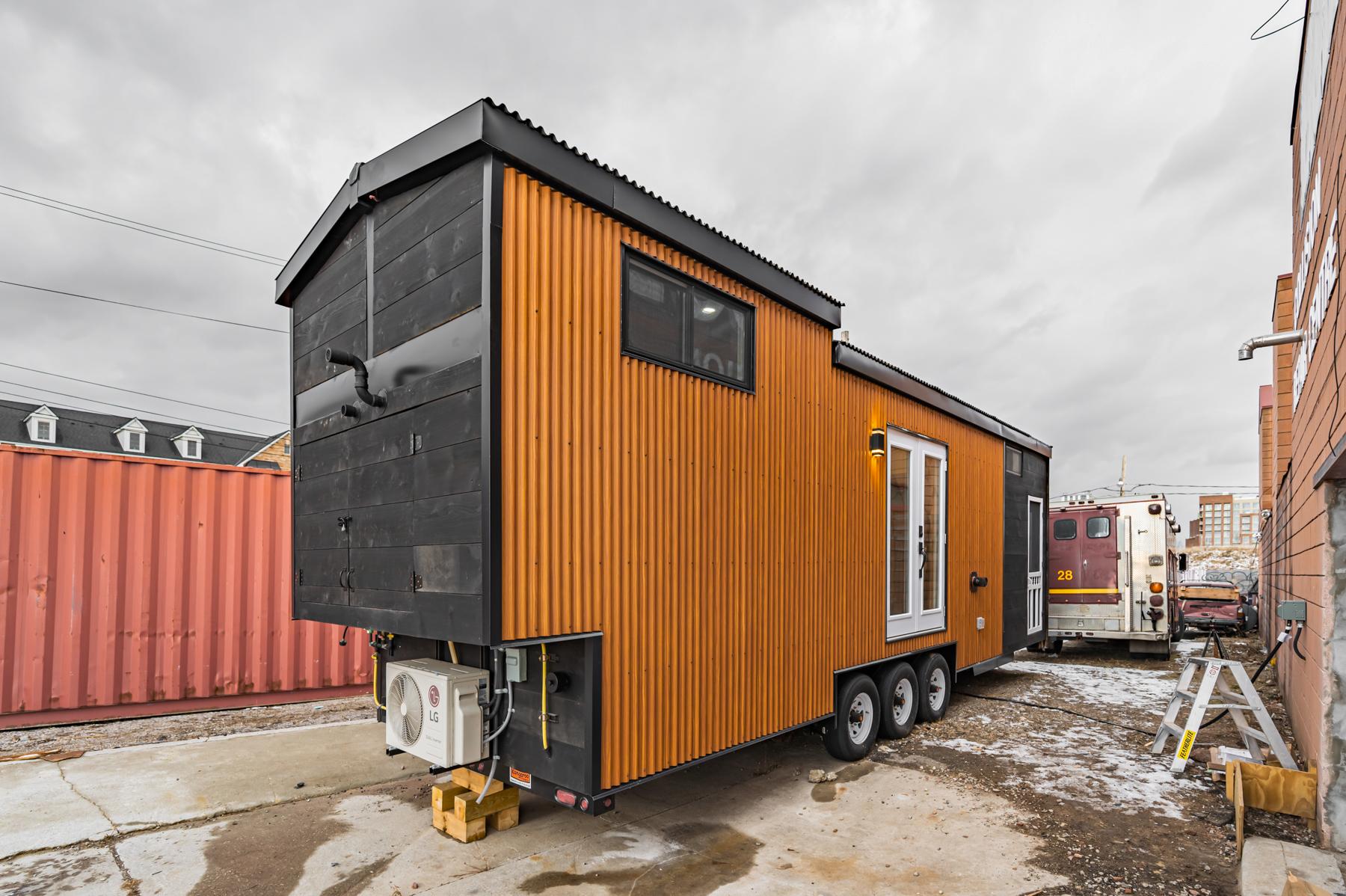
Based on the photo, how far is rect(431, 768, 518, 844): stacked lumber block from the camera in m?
4.09

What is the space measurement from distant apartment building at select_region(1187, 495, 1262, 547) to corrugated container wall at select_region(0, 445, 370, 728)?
150 ft

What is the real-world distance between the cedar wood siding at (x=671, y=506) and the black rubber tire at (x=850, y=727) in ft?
0.87

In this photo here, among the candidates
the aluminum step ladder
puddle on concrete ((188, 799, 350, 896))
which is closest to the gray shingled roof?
puddle on concrete ((188, 799, 350, 896))

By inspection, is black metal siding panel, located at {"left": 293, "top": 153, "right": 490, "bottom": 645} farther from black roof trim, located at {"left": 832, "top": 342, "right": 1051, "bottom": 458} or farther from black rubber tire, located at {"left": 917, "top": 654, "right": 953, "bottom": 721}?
black rubber tire, located at {"left": 917, "top": 654, "right": 953, "bottom": 721}

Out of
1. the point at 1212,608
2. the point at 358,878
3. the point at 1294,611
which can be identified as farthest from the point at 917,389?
the point at 1212,608

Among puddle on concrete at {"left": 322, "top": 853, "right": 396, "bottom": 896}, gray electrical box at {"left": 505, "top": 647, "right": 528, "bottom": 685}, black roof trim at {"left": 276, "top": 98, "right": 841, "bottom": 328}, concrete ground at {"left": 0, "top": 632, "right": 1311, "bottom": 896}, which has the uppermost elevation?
black roof trim at {"left": 276, "top": 98, "right": 841, "bottom": 328}

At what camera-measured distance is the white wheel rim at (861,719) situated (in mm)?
5844

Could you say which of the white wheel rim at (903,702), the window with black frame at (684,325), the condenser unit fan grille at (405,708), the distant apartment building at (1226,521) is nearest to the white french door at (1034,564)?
the white wheel rim at (903,702)

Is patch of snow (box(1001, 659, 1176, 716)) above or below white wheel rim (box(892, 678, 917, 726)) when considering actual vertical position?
below

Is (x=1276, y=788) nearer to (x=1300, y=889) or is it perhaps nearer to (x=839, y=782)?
(x=1300, y=889)

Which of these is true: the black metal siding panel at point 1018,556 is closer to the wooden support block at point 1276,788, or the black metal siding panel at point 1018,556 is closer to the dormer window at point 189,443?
the wooden support block at point 1276,788

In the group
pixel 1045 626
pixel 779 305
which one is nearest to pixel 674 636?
pixel 779 305

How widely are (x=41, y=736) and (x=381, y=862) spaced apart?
465cm

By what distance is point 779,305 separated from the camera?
5156mm
